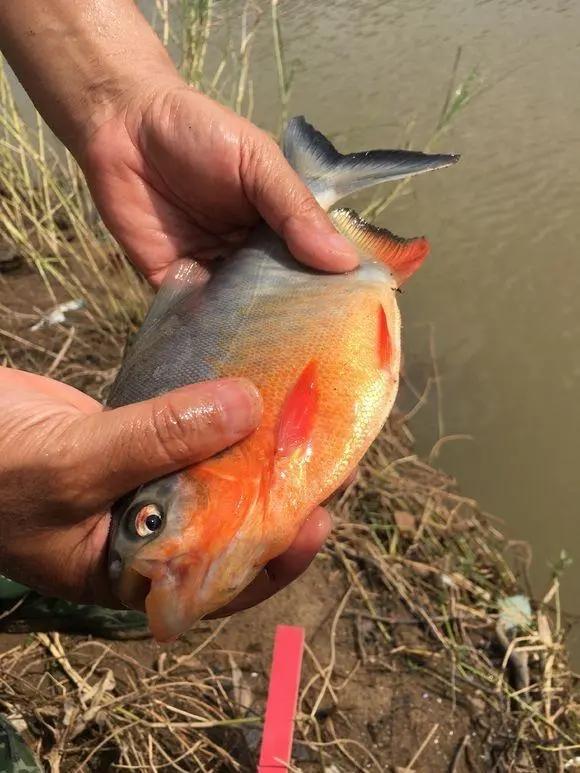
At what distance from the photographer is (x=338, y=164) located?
8.02ft

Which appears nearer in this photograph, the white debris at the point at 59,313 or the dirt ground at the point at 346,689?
the dirt ground at the point at 346,689

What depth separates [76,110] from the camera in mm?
2887

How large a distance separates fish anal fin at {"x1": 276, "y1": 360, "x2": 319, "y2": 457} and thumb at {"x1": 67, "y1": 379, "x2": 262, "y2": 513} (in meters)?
0.09

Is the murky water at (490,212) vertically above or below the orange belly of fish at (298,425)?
below

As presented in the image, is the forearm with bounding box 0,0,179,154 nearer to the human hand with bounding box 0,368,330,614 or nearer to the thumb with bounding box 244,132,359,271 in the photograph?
the thumb with bounding box 244,132,359,271

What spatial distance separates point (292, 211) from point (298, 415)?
0.84 meters

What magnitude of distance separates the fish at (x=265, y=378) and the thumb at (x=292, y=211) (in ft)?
0.17

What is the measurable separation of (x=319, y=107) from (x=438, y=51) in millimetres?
1933

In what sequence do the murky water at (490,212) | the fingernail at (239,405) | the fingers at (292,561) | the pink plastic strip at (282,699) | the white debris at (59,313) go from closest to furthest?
the fingernail at (239,405)
the fingers at (292,561)
the pink plastic strip at (282,699)
the murky water at (490,212)
the white debris at (59,313)

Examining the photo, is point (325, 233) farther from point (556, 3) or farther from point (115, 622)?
point (556, 3)

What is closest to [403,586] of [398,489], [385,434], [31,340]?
[398,489]

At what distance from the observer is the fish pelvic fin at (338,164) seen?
2.32m

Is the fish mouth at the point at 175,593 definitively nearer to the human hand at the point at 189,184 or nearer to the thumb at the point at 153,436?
the thumb at the point at 153,436

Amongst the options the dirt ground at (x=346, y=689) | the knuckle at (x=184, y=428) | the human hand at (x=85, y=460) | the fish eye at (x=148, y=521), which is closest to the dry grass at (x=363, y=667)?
the dirt ground at (x=346, y=689)
